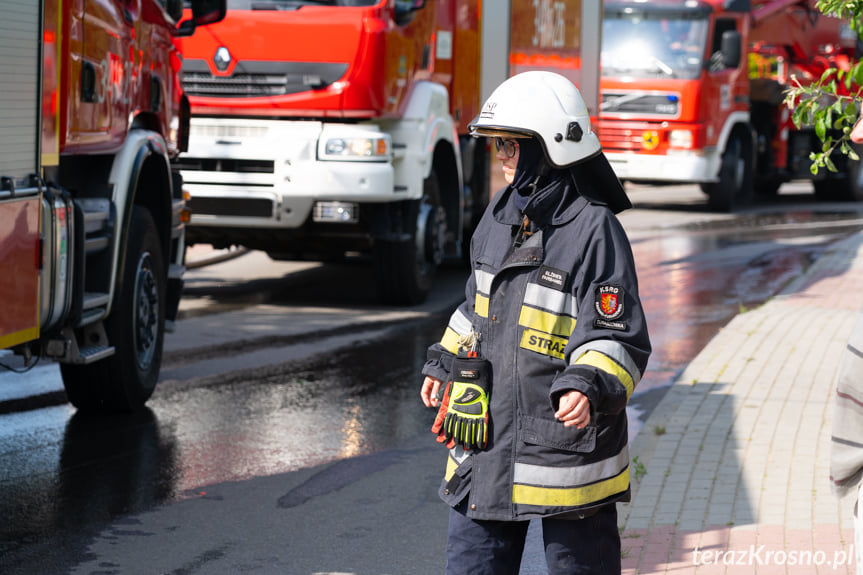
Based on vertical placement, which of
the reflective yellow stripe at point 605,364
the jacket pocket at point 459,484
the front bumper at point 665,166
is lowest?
the jacket pocket at point 459,484

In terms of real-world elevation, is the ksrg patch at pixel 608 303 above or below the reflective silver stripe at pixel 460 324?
above

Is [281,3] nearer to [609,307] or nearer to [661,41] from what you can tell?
[609,307]

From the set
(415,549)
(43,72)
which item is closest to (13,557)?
(415,549)

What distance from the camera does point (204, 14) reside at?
7.89m

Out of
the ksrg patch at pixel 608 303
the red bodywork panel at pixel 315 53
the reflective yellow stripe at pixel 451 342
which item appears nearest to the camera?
the ksrg patch at pixel 608 303

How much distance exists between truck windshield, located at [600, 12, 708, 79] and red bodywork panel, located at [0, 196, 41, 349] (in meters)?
14.9

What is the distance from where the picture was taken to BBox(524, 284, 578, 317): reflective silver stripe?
3215 mm

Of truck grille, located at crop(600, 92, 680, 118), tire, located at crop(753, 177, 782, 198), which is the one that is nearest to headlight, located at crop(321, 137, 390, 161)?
truck grille, located at crop(600, 92, 680, 118)

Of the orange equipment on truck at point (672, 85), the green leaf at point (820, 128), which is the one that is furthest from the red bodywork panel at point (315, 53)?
the orange equipment on truck at point (672, 85)

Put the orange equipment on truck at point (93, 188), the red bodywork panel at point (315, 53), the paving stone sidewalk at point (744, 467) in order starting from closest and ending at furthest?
the paving stone sidewalk at point (744, 467)
the orange equipment on truck at point (93, 188)
the red bodywork panel at point (315, 53)

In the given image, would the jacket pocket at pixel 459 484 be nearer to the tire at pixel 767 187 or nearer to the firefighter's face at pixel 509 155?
the firefighter's face at pixel 509 155

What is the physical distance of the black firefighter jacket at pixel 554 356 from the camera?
3.16 metres

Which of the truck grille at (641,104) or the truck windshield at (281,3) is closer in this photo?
the truck windshield at (281,3)

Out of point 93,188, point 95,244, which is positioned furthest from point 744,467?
point 93,188
